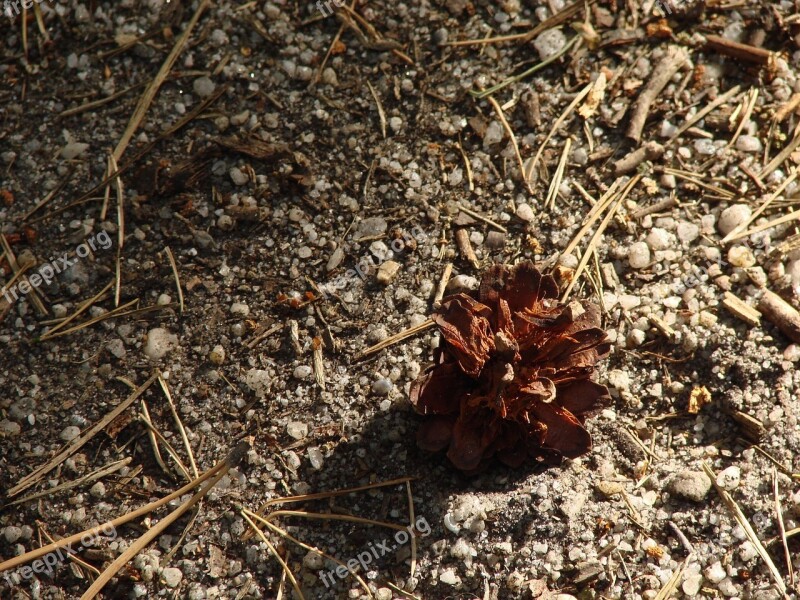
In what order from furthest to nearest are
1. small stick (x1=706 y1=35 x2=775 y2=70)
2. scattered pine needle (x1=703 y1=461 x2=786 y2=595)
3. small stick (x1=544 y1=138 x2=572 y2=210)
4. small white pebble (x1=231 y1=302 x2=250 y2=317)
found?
small stick (x1=706 y1=35 x2=775 y2=70) < small stick (x1=544 y1=138 x2=572 y2=210) < small white pebble (x1=231 y1=302 x2=250 y2=317) < scattered pine needle (x1=703 y1=461 x2=786 y2=595)

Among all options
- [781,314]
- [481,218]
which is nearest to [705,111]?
[781,314]

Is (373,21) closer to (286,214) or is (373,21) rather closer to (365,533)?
(286,214)

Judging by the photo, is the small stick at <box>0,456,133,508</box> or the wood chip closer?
the small stick at <box>0,456,133,508</box>

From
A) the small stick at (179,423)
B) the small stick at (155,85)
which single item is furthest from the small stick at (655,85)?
the small stick at (179,423)

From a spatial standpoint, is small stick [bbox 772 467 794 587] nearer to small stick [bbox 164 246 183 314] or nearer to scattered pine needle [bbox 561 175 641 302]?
scattered pine needle [bbox 561 175 641 302]

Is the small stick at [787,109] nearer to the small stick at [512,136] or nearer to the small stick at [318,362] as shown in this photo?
the small stick at [512,136]

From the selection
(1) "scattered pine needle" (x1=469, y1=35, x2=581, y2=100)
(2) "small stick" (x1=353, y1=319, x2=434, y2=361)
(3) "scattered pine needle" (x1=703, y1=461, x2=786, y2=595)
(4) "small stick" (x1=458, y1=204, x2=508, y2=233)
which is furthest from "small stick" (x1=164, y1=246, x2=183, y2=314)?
(3) "scattered pine needle" (x1=703, y1=461, x2=786, y2=595)

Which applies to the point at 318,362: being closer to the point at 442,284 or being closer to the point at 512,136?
the point at 442,284
